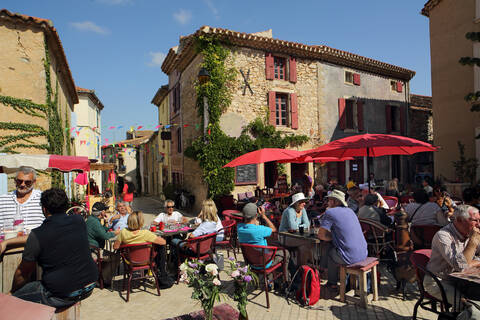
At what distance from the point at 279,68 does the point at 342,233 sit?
10916 millimetres

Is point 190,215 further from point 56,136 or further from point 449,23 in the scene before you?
point 449,23

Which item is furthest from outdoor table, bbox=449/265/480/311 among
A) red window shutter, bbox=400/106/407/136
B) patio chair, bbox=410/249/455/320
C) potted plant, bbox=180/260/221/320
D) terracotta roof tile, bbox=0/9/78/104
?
red window shutter, bbox=400/106/407/136

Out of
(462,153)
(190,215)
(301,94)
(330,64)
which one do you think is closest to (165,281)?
(190,215)

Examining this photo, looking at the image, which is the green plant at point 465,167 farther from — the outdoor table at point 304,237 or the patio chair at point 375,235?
the outdoor table at point 304,237

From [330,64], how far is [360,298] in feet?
42.7

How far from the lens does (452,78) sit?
476 inches

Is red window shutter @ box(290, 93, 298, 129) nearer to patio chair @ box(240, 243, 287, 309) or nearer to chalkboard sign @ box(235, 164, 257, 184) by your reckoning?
chalkboard sign @ box(235, 164, 257, 184)

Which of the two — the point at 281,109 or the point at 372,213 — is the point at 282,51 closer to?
Result: the point at 281,109

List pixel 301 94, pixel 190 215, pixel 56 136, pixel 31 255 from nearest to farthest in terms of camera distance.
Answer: pixel 31 255 < pixel 56 136 < pixel 190 215 < pixel 301 94

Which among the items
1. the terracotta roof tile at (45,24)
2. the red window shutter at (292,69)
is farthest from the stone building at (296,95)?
the terracotta roof tile at (45,24)

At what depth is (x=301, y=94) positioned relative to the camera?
1400 cm

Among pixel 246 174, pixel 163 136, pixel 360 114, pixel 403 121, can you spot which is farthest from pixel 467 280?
pixel 403 121

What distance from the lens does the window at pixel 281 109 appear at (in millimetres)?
13562

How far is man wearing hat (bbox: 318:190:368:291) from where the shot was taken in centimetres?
394
